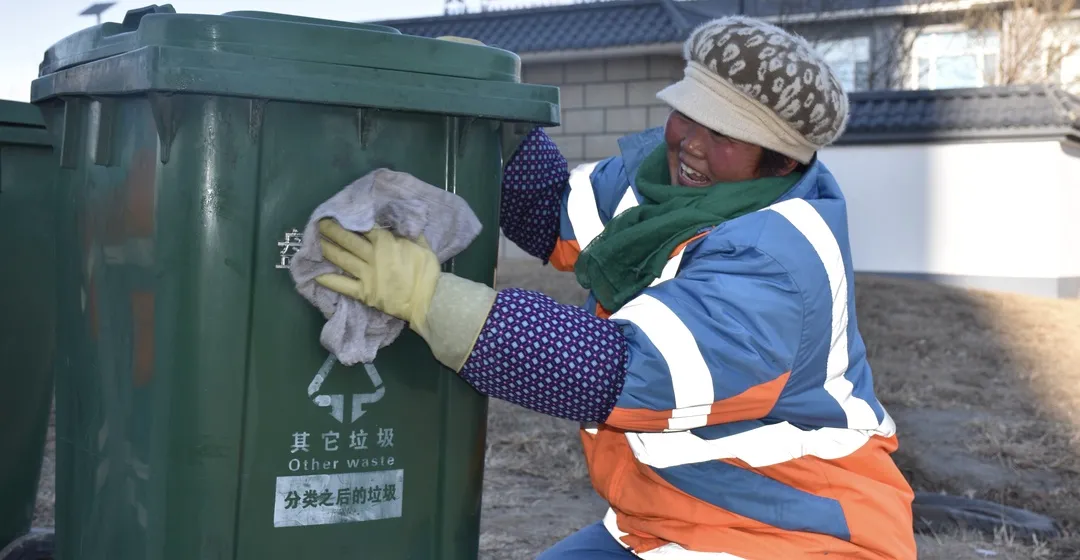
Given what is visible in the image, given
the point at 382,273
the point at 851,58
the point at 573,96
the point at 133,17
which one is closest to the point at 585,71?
the point at 573,96

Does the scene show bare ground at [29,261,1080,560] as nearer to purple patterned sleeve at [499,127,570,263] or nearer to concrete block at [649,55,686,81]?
purple patterned sleeve at [499,127,570,263]

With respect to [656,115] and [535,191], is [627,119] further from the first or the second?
[535,191]

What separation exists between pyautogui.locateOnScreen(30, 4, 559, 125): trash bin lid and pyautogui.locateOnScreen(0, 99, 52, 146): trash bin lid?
1066 millimetres

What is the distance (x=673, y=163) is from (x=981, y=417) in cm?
408

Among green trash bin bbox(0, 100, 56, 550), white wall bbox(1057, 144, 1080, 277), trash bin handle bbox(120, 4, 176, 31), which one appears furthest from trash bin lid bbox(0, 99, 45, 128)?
white wall bbox(1057, 144, 1080, 277)

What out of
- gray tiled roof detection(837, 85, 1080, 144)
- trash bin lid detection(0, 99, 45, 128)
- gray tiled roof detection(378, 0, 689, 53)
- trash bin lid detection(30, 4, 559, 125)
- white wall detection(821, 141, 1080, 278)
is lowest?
trash bin lid detection(30, 4, 559, 125)

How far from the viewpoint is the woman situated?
189cm

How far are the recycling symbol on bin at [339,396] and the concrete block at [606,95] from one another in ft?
29.5

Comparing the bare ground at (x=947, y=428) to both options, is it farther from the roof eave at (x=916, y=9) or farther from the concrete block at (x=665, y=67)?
the roof eave at (x=916, y=9)

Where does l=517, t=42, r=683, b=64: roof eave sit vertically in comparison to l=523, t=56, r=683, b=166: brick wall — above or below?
above

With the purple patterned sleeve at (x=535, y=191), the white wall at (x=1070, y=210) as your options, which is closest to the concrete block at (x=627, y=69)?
the white wall at (x=1070, y=210)

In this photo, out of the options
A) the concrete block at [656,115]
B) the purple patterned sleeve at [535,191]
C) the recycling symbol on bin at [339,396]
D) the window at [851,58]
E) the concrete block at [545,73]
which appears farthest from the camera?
the window at [851,58]

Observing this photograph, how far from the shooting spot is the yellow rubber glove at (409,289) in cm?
189

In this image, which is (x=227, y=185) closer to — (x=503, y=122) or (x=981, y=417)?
(x=503, y=122)
